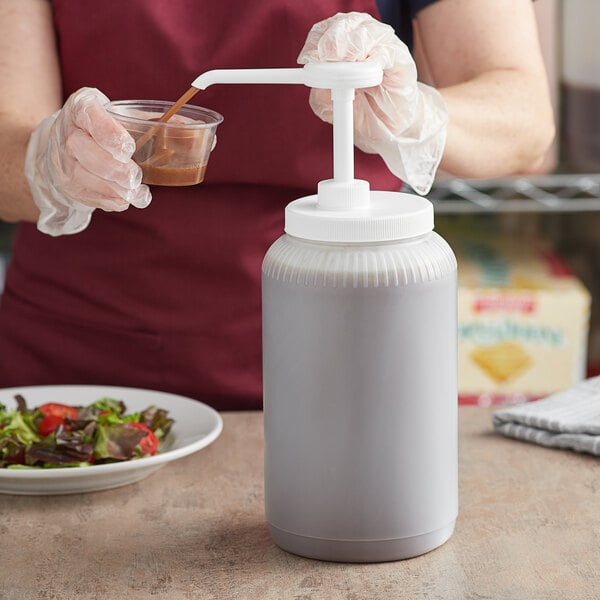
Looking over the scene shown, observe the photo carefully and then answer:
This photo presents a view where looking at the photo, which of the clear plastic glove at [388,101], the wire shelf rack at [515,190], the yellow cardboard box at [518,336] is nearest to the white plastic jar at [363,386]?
the clear plastic glove at [388,101]

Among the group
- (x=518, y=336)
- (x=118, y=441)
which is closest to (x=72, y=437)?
(x=118, y=441)

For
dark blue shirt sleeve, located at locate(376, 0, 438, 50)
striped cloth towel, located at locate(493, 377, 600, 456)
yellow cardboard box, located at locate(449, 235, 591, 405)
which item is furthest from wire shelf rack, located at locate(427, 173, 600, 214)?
striped cloth towel, located at locate(493, 377, 600, 456)

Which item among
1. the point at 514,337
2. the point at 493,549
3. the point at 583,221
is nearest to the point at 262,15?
the point at 493,549

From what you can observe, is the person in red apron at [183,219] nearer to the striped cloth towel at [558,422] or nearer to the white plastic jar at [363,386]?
the striped cloth towel at [558,422]

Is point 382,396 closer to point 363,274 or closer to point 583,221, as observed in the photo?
Result: point 363,274

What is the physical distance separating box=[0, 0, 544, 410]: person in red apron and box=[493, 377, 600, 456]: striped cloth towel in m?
0.31

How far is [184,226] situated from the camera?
1246 mm

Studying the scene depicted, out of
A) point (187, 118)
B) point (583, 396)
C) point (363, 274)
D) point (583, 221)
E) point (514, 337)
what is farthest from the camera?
point (583, 221)

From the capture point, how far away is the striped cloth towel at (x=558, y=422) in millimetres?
1015

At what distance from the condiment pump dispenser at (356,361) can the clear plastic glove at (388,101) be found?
10 centimetres

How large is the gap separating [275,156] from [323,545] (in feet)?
1.80

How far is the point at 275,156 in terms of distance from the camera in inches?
48.0

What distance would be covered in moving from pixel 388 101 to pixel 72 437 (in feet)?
1.36

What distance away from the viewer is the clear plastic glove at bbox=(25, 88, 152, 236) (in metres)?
0.87
